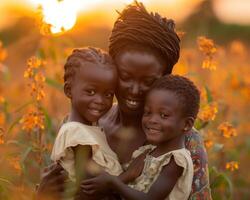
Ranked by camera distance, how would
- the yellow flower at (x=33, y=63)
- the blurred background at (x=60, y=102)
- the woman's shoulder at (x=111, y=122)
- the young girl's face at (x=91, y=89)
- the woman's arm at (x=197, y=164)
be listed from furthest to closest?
the blurred background at (x=60, y=102), the yellow flower at (x=33, y=63), the woman's shoulder at (x=111, y=122), the woman's arm at (x=197, y=164), the young girl's face at (x=91, y=89)

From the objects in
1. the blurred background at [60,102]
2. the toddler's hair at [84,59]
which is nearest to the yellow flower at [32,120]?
the blurred background at [60,102]

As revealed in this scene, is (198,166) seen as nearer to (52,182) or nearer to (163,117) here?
(163,117)

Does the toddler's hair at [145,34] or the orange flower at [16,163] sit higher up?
the toddler's hair at [145,34]

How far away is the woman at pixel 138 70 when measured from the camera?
3918 millimetres

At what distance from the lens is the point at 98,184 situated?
3680mm

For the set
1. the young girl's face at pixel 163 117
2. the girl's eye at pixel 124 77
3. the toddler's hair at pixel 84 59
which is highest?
the toddler's hair at pixel 84 59

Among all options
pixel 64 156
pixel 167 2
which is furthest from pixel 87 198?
pixel 167 2

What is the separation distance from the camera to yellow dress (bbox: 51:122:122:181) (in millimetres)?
3682

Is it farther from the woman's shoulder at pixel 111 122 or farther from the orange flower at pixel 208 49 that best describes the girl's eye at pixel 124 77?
the orange flower at pixel 208 49

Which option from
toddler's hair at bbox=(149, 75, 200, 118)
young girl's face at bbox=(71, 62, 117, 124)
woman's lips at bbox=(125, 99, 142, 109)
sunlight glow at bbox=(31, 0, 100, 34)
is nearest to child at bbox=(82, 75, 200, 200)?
toddler's hair at bbox=(149, 75, 200, 118)

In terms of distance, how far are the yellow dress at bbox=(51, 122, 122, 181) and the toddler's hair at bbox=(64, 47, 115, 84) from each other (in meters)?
0.24

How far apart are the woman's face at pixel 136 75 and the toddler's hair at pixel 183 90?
0.32 ft

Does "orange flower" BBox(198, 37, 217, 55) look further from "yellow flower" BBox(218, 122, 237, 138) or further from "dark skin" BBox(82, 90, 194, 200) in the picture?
"dark skin" BBox(82, 90, 194, 200)

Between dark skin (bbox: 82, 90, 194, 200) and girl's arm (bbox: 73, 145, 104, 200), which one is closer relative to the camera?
girl's arm (bbox: 73, 145, 104, 200)
